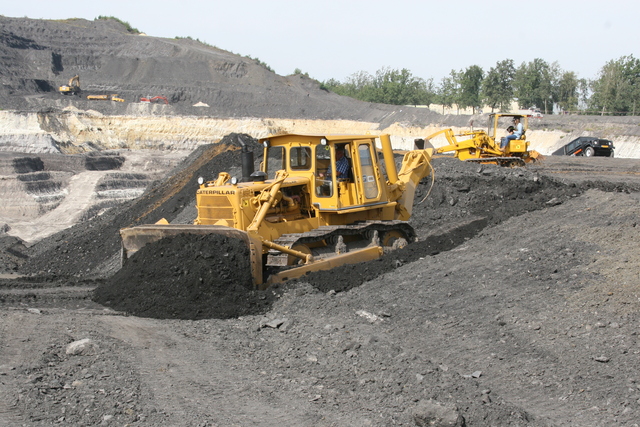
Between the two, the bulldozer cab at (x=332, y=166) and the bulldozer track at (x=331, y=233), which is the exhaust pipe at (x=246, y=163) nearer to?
the bulldozer cab at (x=332, y=166)

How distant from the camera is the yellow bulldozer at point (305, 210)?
30.4ft

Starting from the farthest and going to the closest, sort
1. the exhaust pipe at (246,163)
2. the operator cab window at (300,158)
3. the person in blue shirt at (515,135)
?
the person in blue shirt at (515,135) → the exhaust pipe at (246,163) → the operator cab window at (300,158)

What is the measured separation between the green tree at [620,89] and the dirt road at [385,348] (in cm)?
4729

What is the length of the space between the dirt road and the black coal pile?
0.28 meters

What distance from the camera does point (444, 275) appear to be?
8781 mm

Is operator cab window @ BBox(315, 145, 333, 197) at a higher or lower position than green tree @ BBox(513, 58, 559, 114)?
lower

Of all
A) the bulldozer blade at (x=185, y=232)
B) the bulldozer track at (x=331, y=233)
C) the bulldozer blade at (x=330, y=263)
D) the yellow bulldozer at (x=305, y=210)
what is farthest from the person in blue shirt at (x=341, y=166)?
the bulldozer blade at (x=185, y=232)

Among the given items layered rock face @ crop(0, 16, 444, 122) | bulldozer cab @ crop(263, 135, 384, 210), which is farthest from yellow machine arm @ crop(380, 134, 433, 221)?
layered rock face @ crop(0, 16, 444, 122)

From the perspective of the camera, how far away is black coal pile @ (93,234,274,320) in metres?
8.22

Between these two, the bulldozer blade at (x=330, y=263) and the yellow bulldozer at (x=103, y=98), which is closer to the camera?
the bulldozer blade at (x=330, y=263)

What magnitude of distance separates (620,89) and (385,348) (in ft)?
174

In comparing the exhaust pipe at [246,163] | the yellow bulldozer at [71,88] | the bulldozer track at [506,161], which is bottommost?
the bulldozer track at [506,161]

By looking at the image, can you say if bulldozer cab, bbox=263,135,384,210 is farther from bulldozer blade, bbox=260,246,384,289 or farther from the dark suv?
the dark suv

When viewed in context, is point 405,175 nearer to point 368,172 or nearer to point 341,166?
point 368,172
